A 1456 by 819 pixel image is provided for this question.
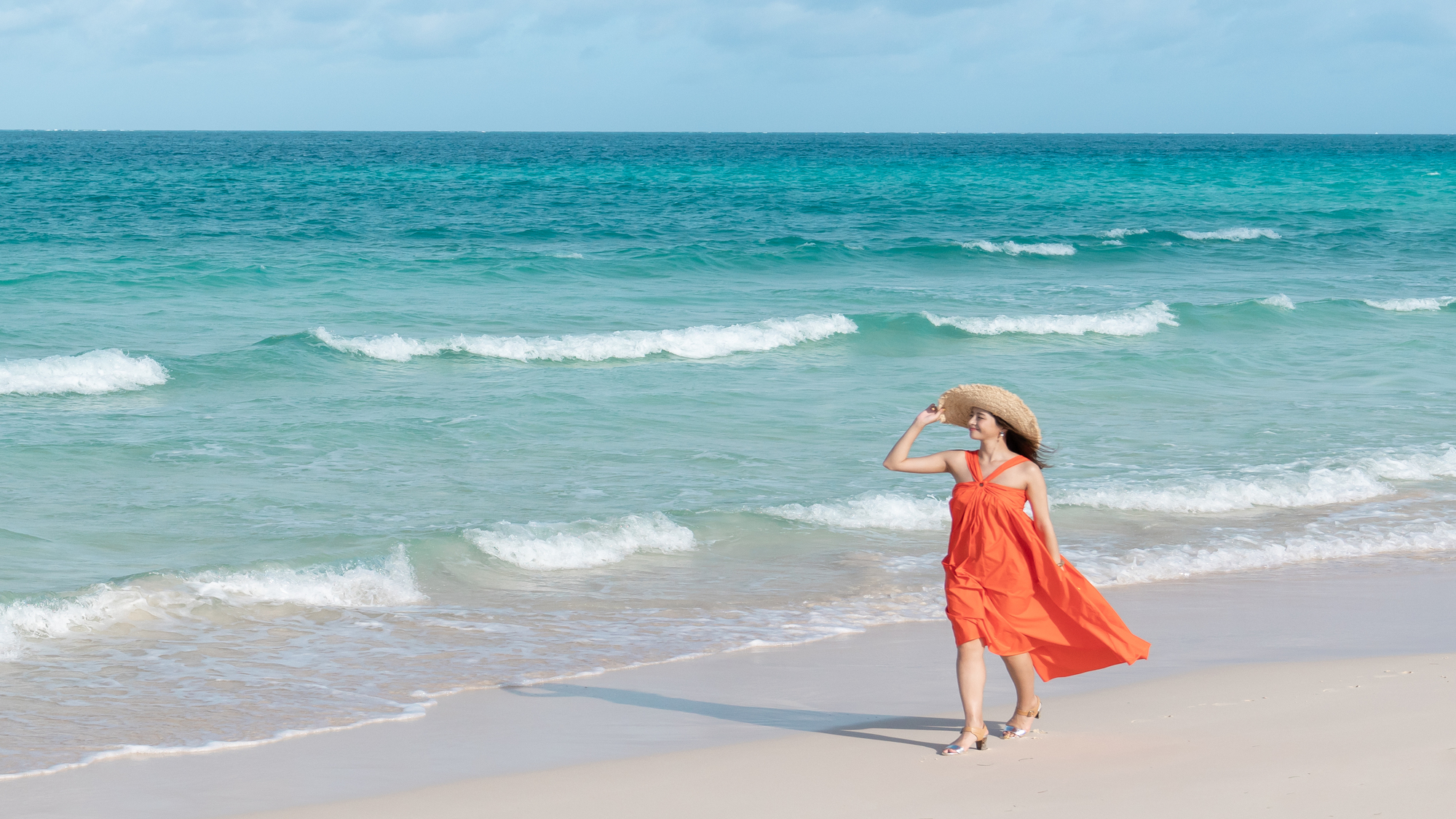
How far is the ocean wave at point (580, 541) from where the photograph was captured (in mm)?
7680

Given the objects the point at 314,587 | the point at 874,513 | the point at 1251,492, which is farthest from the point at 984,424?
the point at 1251,492

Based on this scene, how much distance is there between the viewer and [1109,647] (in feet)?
15.1

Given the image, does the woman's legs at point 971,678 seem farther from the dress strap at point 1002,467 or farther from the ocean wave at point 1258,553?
the ocean wave at point 1258,553

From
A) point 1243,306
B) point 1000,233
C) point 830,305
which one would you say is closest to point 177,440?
point 830,305

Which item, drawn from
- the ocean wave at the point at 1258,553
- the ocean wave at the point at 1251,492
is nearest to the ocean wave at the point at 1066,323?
the ocean wave at the point at 1251,492

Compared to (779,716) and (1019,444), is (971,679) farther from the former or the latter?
(779,716)

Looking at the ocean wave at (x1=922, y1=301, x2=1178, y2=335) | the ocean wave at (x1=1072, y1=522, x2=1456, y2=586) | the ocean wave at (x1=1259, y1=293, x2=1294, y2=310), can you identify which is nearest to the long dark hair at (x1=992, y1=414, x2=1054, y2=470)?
the ocean wave at (x1=1072, y1=522, x2=1456, y2=586)

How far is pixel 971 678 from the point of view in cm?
461

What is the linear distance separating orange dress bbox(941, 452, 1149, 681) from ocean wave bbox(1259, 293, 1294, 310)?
15.9 m

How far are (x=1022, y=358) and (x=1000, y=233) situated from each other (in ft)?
53.1

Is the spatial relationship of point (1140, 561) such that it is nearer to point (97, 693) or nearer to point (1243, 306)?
point (97, 693)

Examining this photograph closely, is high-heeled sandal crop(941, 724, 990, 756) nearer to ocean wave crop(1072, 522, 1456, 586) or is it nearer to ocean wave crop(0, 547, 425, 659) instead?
ocean wave crop(1072, 522, 1456, 586)

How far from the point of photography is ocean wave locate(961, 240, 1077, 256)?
27.4m

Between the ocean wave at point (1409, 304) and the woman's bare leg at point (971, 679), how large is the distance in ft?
57.4
